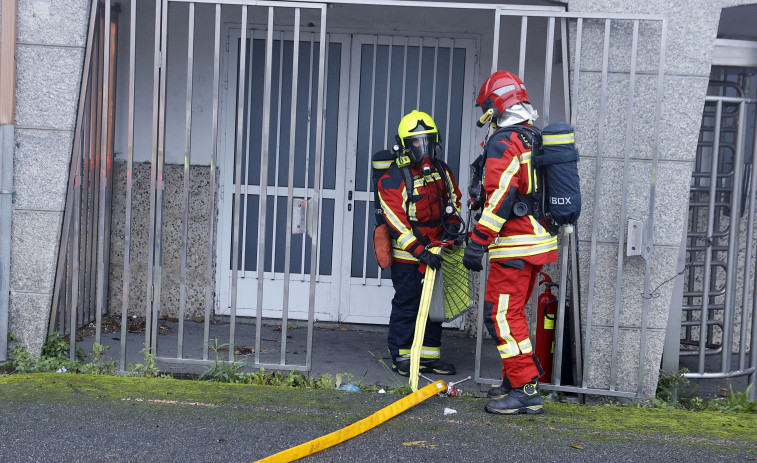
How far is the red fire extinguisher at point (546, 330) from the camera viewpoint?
567 centimetres

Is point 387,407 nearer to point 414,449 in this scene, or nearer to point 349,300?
point 414,449

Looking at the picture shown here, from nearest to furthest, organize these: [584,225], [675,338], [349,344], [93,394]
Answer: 1. [93,394]
2. [584,225]
3. [675,338]
4. [349,344]

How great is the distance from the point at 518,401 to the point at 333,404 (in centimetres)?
117

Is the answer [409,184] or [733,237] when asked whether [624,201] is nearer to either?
[733,237]

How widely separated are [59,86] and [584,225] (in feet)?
12.6

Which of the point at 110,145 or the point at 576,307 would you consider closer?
the point at 576,307

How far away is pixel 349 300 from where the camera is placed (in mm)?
7355

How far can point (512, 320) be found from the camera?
15.6 feet

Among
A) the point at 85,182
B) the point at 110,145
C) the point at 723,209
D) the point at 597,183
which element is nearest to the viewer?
the point at 597,183

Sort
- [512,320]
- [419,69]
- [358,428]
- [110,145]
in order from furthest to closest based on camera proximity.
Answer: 1. [419,69]
2. [110,145]
3. [512,320]
4. [358,428]

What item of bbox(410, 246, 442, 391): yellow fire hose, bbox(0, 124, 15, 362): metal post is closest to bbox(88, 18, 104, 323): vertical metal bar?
bbox(0, 124, 15, 362): metal post

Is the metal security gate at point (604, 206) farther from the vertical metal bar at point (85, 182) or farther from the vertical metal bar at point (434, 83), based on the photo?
the vertical metal bar at point (85, 182)

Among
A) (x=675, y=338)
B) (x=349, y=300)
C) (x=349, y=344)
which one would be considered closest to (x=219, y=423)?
(x=349, y=344)

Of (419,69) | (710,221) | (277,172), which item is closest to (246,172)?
(277,172)
